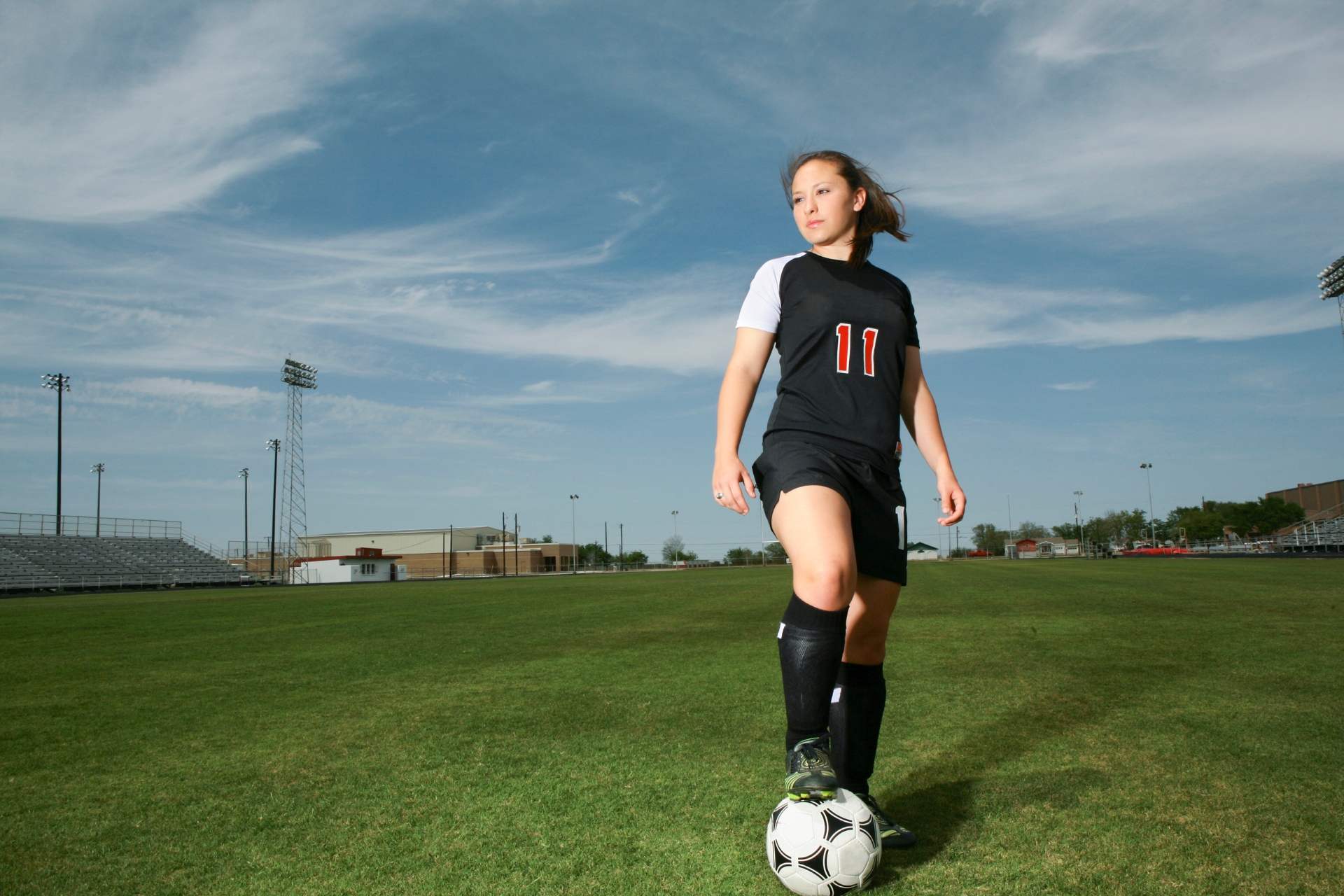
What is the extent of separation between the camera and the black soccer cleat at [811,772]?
2035mm

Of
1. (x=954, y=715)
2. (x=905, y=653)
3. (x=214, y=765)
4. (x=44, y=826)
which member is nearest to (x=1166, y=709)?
(x=954, y=715)

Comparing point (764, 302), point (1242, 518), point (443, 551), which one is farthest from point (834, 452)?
point (1242, 518)

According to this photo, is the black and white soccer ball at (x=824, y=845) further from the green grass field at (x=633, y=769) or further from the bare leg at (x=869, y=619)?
the bare leg at (x=869, y=619)

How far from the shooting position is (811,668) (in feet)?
6.79

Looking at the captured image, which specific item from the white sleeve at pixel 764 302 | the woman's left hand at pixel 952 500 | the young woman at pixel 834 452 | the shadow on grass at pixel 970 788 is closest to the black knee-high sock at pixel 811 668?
the young woman at pixel 834 452

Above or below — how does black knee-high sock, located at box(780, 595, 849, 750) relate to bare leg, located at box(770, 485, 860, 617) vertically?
below

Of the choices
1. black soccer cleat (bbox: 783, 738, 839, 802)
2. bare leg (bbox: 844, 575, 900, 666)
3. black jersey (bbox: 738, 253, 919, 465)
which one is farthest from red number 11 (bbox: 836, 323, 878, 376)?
black soccer cleat (bbox: 783, 738, 839, 802)

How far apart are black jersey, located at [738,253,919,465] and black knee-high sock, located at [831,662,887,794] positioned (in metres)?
0.69

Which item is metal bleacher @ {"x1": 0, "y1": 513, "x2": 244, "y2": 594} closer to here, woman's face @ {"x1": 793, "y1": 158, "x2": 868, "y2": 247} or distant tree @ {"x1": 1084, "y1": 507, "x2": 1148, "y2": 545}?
woman's face @ {"x1": 793, "y1": 158, "x2": 868, "y2": 247}

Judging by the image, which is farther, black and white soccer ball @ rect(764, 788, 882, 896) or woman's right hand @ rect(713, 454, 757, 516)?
woman's right hand @ rect(713, 454, 757, 516)

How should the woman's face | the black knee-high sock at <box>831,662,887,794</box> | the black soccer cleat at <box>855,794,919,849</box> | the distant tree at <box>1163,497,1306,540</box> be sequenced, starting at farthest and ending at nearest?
the distant tree at <box>1163,497,1306,540</box>, the woman's face, the black knee-high sock at <box>831,662,887,794</box>, the black soccer cleat at <box>855,794,919,849</box>

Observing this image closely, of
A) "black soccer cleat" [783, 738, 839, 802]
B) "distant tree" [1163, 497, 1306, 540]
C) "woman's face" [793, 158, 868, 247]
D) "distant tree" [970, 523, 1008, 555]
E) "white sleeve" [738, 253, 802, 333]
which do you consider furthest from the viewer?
"distant tree" [970, 523, 1008, 555]

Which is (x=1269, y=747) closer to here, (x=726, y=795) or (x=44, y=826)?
(x=726, y=795)

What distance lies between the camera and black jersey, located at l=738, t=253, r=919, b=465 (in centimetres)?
241
